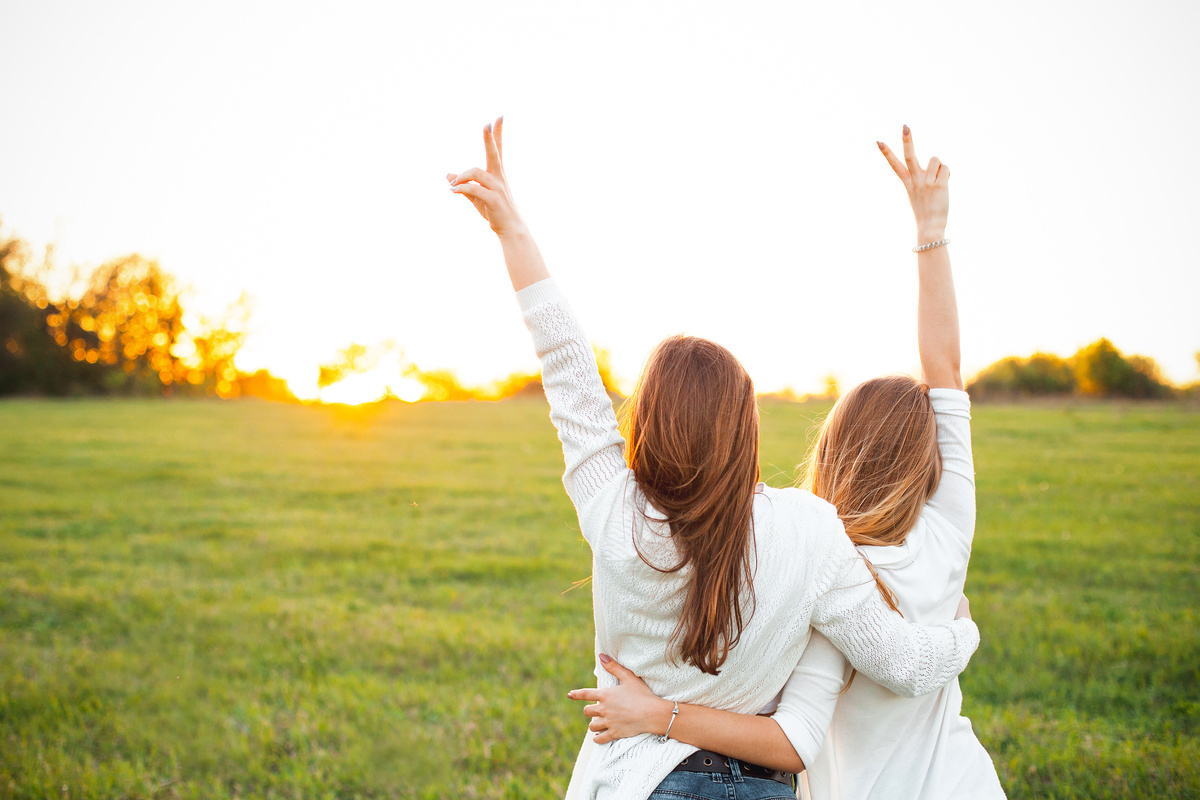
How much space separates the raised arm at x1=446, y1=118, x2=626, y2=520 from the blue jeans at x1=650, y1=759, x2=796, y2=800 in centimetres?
57

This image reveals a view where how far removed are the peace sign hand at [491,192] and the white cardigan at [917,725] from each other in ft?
4.05

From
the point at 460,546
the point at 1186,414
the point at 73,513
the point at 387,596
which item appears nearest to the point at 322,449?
the point at 73,513

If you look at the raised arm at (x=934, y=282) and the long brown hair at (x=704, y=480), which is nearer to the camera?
the long brown hair at (x=704, y=480)

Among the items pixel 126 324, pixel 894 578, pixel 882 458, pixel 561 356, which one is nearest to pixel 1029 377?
pixel 882 458

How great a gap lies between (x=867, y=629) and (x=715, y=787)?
496 millimetres

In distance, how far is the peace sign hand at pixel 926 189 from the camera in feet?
7.61

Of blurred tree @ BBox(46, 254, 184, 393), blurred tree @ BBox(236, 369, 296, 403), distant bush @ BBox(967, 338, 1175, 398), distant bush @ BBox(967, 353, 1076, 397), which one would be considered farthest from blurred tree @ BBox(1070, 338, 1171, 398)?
blurred tree @ BBox(46, 254, 184, 393)

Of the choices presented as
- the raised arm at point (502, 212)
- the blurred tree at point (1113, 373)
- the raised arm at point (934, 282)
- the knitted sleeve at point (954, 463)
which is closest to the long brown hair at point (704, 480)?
the raised arm at point (502, 212)

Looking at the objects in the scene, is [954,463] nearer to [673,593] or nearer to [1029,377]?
[673,593]

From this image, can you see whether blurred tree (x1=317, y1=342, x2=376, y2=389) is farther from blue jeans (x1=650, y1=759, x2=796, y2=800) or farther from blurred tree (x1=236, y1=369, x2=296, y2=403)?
blue jeans (x1=650, y1=759, x2=796, y2=800)

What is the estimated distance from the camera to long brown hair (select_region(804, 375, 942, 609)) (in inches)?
78.8

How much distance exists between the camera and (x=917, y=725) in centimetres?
203

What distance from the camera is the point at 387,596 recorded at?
6.63m

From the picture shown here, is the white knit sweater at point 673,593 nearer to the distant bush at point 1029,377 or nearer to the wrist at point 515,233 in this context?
the wrist at point 515,233
